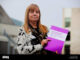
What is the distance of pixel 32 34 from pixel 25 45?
234 millimetres

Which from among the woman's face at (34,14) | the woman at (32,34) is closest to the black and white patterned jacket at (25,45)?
the woman at (32,34)

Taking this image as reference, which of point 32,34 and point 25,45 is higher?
point 32,34

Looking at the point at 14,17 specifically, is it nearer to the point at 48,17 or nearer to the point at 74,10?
the point at 48,17

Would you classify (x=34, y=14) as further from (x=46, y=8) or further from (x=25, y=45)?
(x=25, y=45)

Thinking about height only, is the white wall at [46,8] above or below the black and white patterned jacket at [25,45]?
above

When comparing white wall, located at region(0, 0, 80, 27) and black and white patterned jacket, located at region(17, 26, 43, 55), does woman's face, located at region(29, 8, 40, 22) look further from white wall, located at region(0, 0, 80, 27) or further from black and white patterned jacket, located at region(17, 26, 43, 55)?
black and white patterned jacket, located at region(17, 26, 43, 55)

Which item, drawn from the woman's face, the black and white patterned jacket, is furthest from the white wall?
the black and white patterned jacket

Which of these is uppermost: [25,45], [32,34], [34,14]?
[34,14]

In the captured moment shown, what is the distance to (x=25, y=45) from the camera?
3.44 meters

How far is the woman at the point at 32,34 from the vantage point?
11.2ft

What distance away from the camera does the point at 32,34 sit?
3.48 m

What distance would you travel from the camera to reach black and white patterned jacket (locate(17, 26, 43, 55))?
339 centimetres

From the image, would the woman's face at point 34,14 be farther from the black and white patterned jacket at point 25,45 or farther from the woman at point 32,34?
the black and white patterned jacket at point 25,45

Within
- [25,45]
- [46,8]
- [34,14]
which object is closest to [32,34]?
[25,45]
